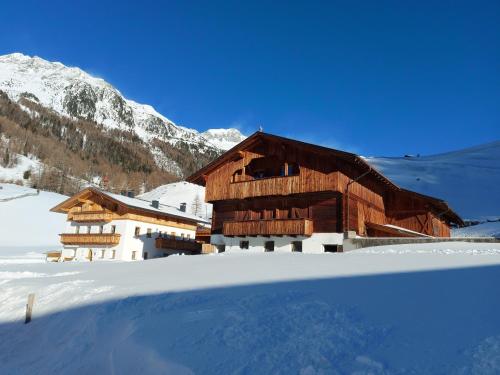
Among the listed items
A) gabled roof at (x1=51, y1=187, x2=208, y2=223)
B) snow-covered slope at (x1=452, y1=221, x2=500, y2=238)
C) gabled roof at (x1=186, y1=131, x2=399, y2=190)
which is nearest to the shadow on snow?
gabled roof at (x1=186, y1=131, x2=399, y2=190)

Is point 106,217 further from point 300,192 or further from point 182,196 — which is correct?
point 182,196

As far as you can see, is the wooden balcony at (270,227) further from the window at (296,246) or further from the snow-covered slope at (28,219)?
the snow-covered slope at (28,219)

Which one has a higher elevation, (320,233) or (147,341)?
(320,233)

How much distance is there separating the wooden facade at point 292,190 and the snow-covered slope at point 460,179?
41429 mm

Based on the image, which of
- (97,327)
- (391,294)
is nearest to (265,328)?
(391,294)

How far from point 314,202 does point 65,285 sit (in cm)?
1640

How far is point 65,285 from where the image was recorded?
52.6 ft

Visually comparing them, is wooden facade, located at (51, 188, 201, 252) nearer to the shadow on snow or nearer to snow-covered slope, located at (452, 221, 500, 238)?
the shadow on snow

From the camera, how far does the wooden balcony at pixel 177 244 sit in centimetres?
4200

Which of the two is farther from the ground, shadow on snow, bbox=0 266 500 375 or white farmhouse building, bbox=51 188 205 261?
white farmhouse building, bbox=51 188 205 261

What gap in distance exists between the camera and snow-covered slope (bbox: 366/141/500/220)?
73681 mm

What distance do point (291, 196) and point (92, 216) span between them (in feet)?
74.6

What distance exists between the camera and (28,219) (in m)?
65.4

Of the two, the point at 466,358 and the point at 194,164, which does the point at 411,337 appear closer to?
the point at 466,358
